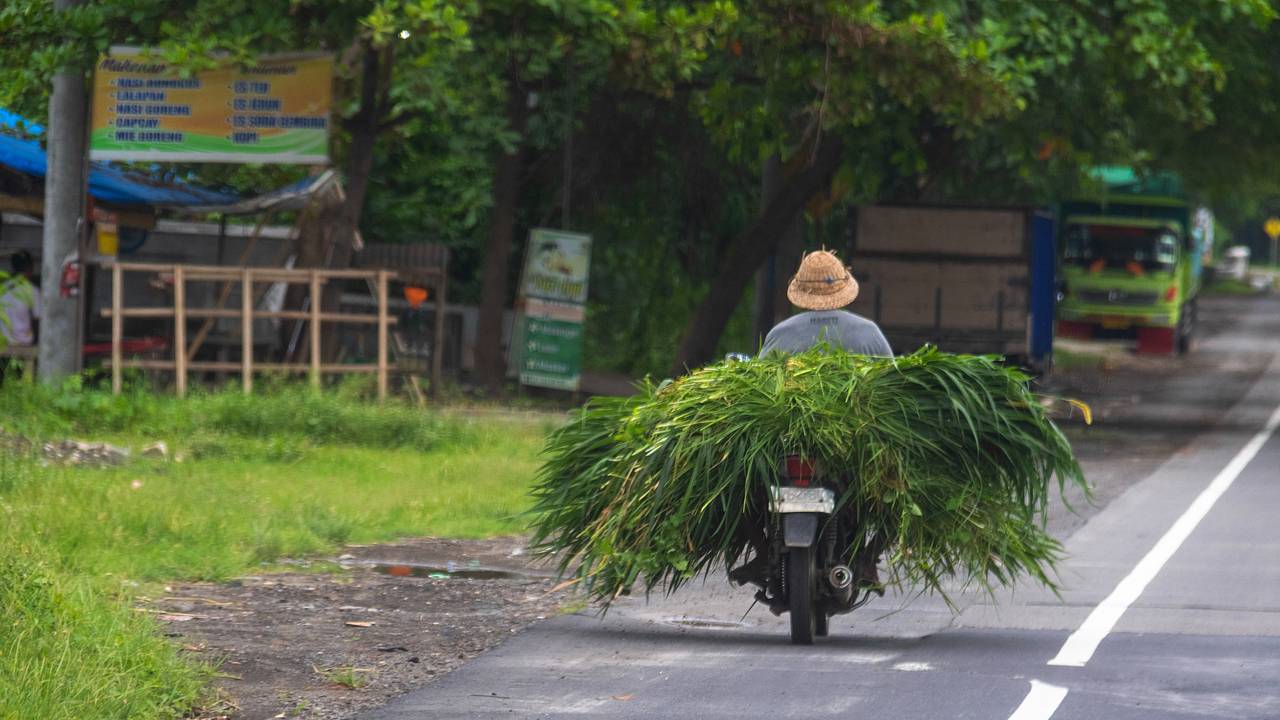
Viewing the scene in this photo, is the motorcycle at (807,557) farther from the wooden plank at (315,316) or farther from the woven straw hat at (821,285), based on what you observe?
the wooden plank at (315,316)

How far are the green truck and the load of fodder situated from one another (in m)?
29.6

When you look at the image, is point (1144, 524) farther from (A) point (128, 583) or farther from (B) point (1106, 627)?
(A) point (128, 583)

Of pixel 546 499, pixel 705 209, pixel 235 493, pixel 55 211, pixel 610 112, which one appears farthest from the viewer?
pixel 705 209

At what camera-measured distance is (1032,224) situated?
23.4 meters

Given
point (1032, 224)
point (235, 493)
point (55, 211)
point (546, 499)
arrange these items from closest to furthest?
point (546, 499) < point (235, 493) < point (55, 211) < point (1032, 224)

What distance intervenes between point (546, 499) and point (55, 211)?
1013 centimetres

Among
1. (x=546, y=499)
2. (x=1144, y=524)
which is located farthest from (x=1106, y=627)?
(x=1144, y=524)

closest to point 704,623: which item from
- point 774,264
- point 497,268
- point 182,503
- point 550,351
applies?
point 182,503

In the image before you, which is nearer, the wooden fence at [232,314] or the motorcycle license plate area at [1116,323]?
the wooden fence at [232,314]

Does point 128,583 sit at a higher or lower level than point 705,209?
lower

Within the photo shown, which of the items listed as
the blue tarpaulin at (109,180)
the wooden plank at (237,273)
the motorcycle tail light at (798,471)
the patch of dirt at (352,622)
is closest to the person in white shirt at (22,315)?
the blue tarpaulin at (109,180)

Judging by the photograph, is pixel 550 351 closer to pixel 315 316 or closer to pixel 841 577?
pixel 315 316

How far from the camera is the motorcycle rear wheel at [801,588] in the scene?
784 centimetres

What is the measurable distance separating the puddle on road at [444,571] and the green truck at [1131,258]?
2830 centimetres
